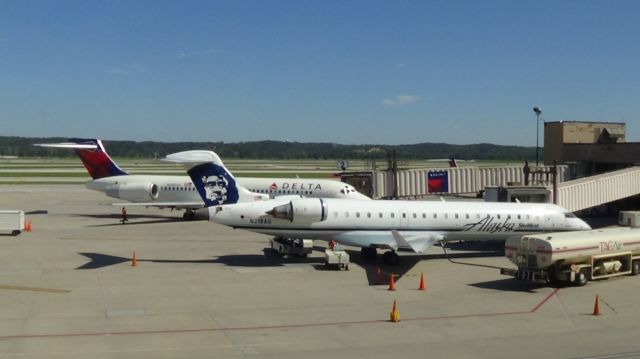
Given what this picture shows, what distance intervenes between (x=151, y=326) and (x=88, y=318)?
89.2 inches

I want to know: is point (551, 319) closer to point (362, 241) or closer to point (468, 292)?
point (468, 292)

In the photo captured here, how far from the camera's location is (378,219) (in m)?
32.5

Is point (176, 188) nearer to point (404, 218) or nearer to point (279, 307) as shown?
point (404, 218)

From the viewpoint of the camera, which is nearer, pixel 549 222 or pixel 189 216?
pixel 549 222

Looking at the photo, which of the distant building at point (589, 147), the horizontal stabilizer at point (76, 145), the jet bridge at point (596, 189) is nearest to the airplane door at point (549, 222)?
the jet bridge at point (596, 189)

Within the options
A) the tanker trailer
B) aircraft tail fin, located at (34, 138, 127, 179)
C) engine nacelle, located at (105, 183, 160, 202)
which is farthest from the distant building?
aircraft tail fin, located at (34, 138, 127, 179)

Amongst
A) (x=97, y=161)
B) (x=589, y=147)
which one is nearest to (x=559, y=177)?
(x=589, y=147)

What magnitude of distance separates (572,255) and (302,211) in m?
11.4

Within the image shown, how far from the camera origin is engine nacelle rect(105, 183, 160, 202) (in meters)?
51.7

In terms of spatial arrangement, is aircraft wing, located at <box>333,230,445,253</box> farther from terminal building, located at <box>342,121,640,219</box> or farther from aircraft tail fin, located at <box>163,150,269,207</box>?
terminal building, located at <box>342,121,640,219</box>

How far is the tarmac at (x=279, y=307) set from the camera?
59.4 ft

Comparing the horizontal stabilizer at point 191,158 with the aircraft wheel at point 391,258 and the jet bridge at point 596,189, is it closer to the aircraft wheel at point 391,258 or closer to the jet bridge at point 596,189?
the aircraft wheel at point 391,258

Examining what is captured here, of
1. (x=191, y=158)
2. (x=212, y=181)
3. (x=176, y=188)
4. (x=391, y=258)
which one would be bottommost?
(x=391, y=258)

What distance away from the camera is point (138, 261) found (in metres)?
32.2
